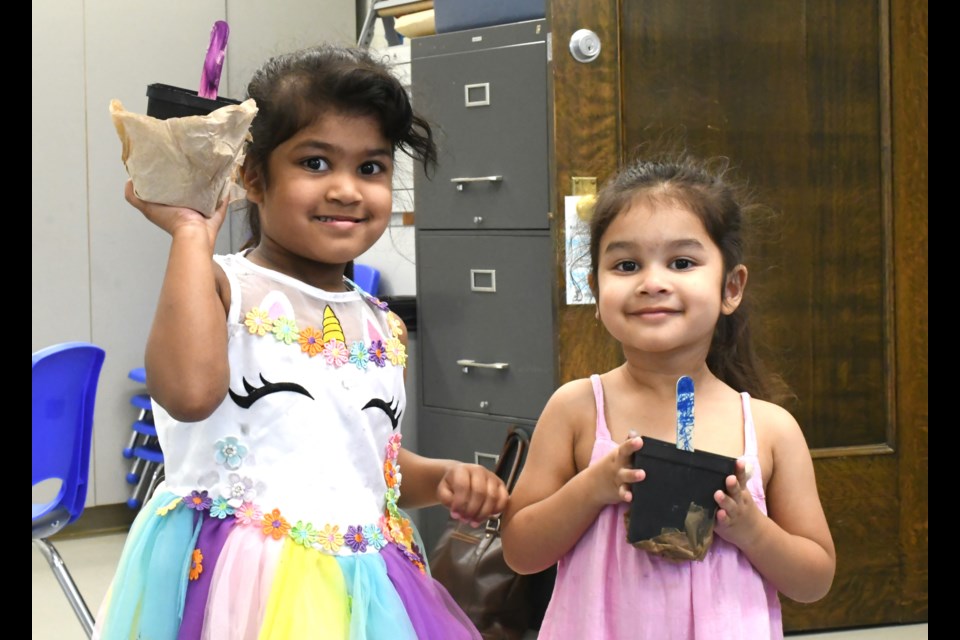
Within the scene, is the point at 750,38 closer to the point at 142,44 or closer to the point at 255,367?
the point at 255,367

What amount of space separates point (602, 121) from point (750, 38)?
1.43ft

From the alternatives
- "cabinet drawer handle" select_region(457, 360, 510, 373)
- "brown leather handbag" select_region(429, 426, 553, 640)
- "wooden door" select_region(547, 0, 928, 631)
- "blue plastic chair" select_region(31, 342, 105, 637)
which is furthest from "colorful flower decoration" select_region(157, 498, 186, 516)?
"cabinet drawer handle" select_region(457, 360, 510, 373)

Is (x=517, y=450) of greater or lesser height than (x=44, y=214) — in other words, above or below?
below

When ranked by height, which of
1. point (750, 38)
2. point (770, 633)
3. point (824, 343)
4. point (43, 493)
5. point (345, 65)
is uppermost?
point (750, 38)

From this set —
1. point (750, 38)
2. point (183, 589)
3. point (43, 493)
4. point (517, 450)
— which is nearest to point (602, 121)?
point (750, 38)

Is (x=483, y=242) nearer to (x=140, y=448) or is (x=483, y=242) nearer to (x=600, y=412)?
(x=140, y=448)

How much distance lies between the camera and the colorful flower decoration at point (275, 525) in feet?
3.85

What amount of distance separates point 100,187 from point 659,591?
3145mm

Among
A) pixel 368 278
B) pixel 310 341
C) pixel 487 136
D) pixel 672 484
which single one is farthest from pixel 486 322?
pixel 672 484

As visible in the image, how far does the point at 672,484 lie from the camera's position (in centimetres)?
113

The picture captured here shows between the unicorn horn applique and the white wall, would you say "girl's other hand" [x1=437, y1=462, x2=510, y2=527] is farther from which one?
the white wall

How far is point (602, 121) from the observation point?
250 cm

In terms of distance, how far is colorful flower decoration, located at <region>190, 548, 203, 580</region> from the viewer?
117 centimetres

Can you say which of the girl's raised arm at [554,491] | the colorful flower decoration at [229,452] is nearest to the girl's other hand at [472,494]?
the girl's raised arm at [554,491]
